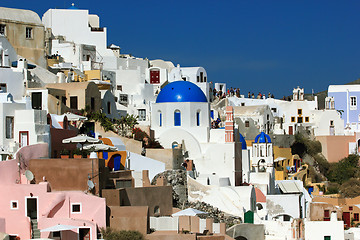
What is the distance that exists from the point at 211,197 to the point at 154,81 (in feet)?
85.5

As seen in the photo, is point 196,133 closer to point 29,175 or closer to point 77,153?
point 77,153

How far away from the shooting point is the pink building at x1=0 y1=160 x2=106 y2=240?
32906 millimetres

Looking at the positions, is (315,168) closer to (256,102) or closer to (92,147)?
(256,102)

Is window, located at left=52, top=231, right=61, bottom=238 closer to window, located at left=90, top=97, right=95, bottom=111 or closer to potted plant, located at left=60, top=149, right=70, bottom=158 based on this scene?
potted plant, located at left=60, top=149, right=70, bottom=158

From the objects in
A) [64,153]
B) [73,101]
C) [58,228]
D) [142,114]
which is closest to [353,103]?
[142,114]

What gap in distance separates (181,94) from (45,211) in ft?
62.2

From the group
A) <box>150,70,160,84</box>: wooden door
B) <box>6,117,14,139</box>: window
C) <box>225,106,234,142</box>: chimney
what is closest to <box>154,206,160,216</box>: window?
<box>6,117,14,139</box>: window

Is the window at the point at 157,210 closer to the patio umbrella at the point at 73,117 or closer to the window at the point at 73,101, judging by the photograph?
the patio umbrella at the point at 73,117

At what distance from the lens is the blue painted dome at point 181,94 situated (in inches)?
1991

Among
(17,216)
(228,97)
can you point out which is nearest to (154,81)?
(228,97)

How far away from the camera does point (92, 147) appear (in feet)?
123

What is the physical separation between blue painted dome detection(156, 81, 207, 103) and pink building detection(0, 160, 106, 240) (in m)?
17.8

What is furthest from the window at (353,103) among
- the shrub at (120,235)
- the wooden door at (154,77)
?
the shrub at (120,235)

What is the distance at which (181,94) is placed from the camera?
1996 inches
